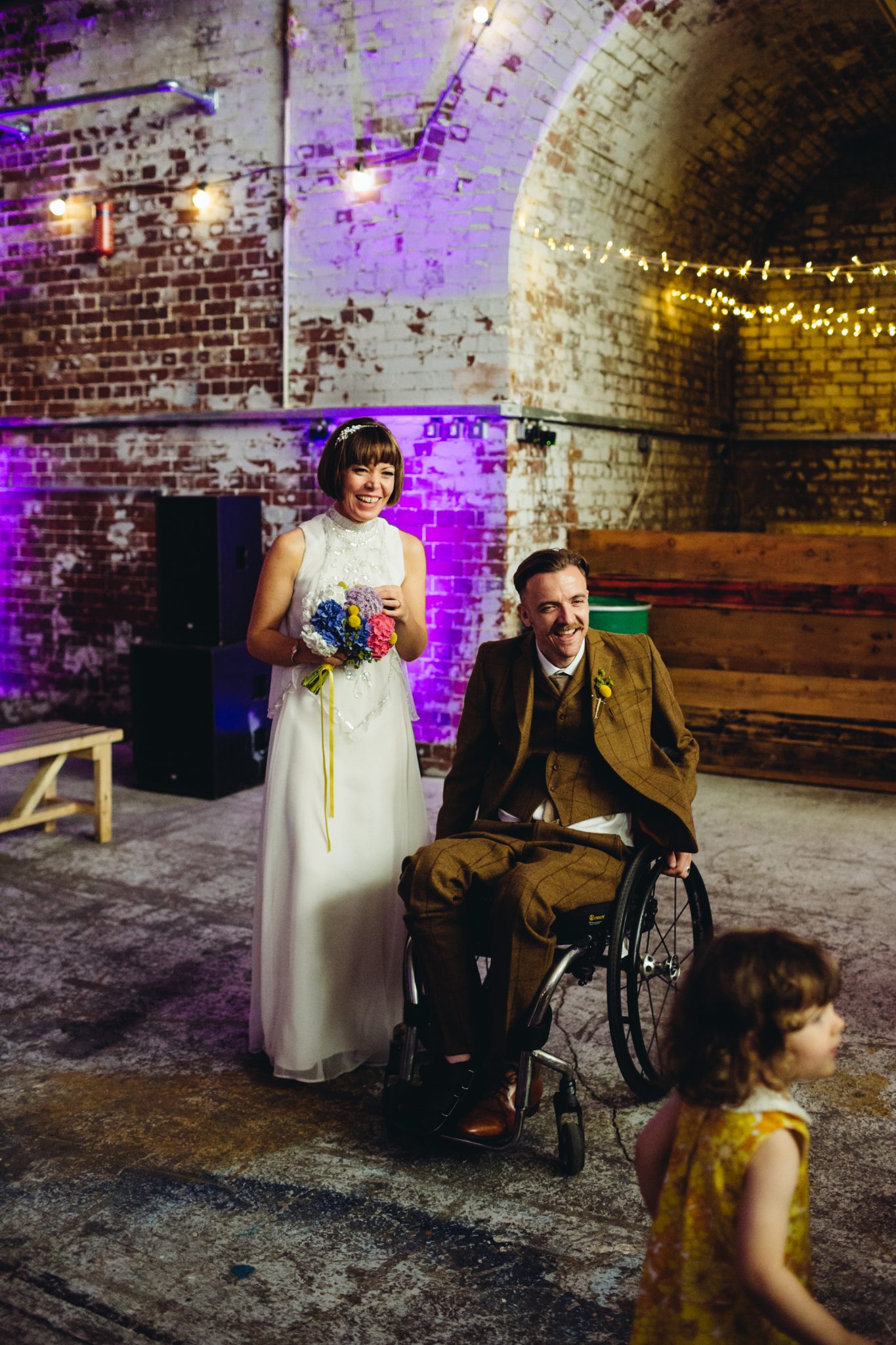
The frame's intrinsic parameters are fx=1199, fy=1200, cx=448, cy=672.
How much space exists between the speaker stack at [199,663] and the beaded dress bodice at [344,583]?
281cm

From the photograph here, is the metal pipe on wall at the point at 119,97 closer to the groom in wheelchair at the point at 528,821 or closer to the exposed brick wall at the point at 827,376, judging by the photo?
the exposed brick wall at the point at 827,376

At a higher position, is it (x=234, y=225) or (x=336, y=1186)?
(x=234, y=225)

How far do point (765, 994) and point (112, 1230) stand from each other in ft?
5.15

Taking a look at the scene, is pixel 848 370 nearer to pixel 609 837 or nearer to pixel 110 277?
pixel 110 277

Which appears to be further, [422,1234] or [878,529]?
[878,529]

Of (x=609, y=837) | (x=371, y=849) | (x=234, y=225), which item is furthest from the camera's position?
(x=234, y=225)

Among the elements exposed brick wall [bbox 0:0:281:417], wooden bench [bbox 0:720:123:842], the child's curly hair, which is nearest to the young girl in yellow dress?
the child's curly hair

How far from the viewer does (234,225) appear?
670cm

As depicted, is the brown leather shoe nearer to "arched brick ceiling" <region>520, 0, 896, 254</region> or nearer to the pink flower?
the pink flower


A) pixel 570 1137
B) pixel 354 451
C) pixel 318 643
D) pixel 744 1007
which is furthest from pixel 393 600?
pixel 744 1007

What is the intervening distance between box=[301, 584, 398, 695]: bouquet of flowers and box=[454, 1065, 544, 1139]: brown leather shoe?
1.05m

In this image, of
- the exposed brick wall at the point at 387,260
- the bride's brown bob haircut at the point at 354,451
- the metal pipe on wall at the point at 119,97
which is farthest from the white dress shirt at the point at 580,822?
the metal pipe on wall at the point at 119,97

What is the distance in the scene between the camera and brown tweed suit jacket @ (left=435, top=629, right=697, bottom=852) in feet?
9.25

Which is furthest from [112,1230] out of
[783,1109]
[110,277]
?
[110,277]
